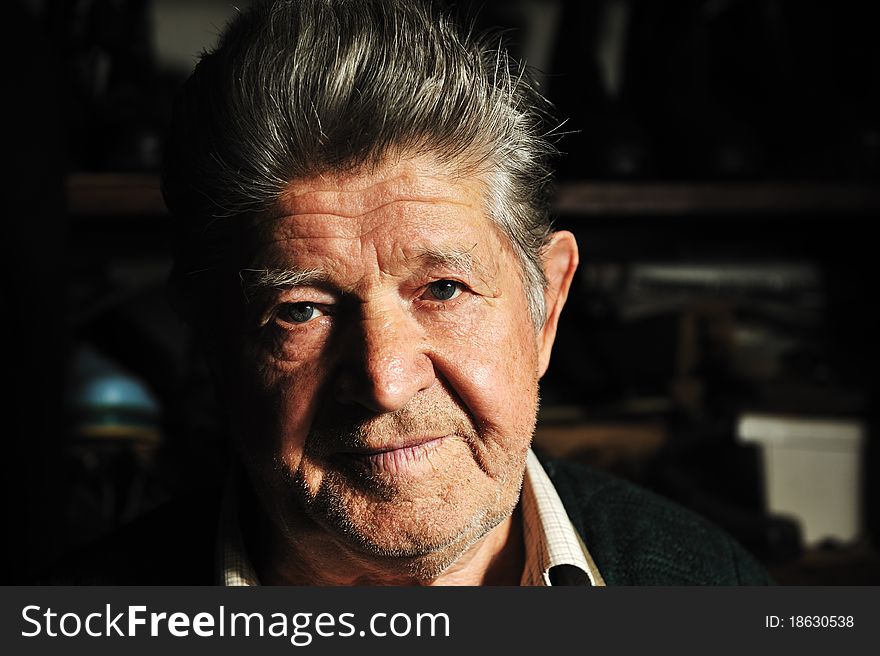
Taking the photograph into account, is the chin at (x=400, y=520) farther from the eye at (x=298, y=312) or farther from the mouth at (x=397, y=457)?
the eye at (x=298, y=312)

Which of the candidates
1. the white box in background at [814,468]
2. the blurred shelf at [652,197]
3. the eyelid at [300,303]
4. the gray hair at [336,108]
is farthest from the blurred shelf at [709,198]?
the eyelid at [300,303]

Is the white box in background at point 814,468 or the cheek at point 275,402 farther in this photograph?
the white box in background at point 814,468

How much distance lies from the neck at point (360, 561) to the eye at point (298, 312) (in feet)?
0.56

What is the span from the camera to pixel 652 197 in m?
1.40

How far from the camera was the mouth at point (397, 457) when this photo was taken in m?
0.80

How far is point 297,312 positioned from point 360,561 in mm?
213

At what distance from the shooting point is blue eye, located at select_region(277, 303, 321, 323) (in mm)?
826

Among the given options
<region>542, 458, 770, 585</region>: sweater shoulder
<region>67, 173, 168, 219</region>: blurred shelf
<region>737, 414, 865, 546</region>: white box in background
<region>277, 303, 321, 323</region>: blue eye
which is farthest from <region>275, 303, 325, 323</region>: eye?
<region>737, 414, 865, 546</region>: white box in background

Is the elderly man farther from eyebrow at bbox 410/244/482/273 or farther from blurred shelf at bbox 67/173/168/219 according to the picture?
blurred shelf at bbox 67/173/168/219

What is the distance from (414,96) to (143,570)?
0.52m

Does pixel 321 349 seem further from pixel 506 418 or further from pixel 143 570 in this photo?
pixel 143 570

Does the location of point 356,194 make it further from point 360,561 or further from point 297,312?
point 360,561

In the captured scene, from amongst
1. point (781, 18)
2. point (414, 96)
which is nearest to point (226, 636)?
point (414, 96)

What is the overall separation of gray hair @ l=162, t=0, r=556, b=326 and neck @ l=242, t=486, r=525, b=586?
253mm
